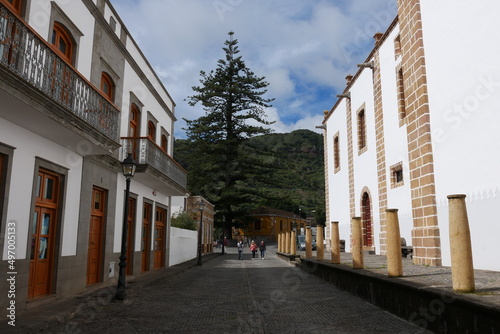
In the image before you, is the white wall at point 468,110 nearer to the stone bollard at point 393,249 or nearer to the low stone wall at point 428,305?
the stone bollard at point 393,249

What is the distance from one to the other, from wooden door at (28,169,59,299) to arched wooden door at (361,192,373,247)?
1340 centimetres

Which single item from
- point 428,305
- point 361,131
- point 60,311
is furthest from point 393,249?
point 361,131

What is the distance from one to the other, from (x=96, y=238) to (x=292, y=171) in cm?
4050

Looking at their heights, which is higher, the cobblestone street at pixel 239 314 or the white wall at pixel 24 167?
the white wall at pixel 24 167

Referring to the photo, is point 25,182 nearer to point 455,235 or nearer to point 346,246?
point 455,235

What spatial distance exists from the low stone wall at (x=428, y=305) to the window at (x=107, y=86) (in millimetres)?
8050

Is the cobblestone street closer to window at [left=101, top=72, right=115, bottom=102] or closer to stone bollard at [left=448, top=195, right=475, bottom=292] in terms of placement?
stone bollard at [left=448, top=195, right=475, bottom=292]

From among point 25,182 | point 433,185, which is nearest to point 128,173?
point 25,182

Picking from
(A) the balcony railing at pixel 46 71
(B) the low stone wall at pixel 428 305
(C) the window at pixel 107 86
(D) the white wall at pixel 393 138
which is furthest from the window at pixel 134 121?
(D) the white wall at pixel 393 138

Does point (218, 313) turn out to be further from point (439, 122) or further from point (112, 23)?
point (112, 23)

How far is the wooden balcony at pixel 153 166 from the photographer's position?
12.0 metres

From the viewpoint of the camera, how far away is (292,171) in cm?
5006

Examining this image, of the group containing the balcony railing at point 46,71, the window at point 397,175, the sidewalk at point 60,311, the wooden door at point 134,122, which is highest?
the wooden door at point 134,122

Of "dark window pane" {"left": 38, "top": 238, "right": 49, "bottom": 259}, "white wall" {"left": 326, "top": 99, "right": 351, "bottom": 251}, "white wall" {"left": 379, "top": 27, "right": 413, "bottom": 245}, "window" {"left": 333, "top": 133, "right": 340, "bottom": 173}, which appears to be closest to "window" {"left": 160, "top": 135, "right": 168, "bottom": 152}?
"white wall" {"left": 379, "top": 27, "right": 413, "bottom": 245}
